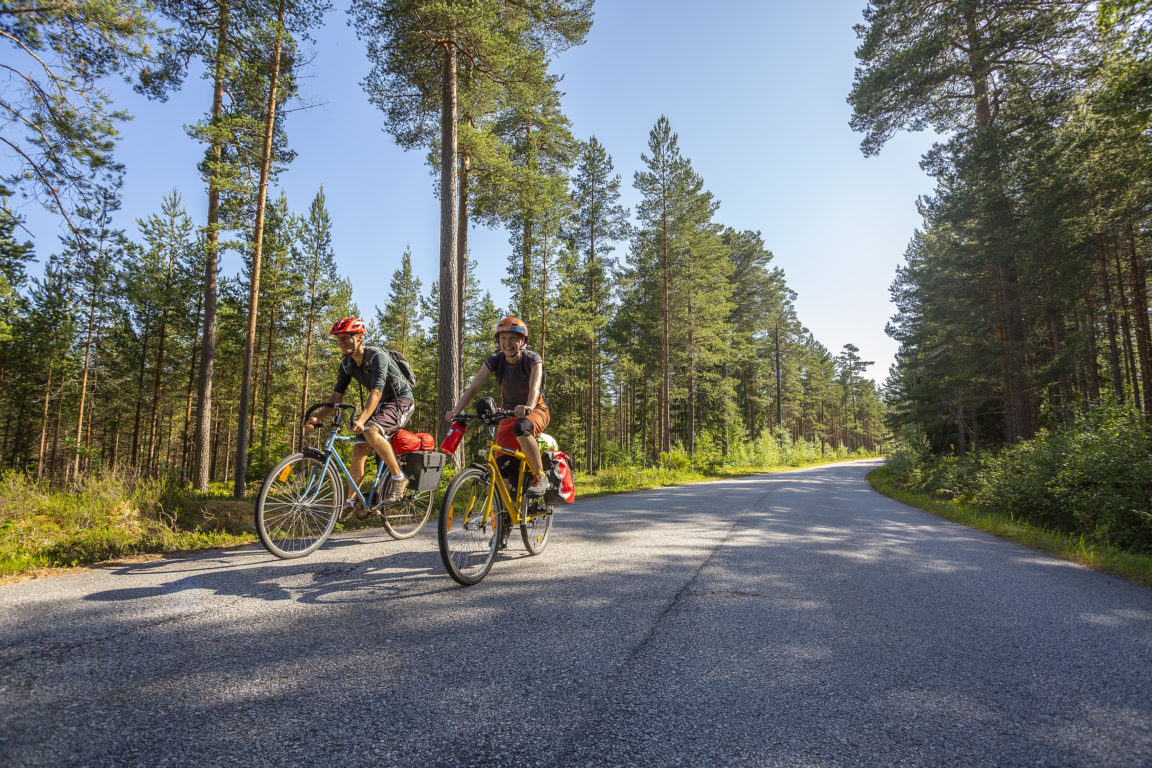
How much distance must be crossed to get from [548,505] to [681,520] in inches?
121

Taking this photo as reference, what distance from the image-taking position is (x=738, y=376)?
43344 millimetres

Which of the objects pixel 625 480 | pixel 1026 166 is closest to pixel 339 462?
pixel 625 480

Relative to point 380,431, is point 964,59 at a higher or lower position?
higher

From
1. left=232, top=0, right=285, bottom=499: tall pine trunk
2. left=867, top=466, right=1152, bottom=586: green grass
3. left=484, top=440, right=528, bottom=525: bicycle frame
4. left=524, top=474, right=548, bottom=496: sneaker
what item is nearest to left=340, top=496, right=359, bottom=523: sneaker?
left=484, top=440, right=528, bottom=525: bicycle frame

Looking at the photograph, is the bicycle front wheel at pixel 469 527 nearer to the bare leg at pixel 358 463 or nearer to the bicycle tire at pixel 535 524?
the bicycle tire at pixel 535 524

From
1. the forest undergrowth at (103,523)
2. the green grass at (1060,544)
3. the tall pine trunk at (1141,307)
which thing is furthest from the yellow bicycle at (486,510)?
the tall pine trunk at (1141,307)

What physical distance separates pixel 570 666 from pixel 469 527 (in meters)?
1.74

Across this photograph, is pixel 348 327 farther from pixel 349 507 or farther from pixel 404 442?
pixel 349 507

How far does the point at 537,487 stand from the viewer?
409 cm

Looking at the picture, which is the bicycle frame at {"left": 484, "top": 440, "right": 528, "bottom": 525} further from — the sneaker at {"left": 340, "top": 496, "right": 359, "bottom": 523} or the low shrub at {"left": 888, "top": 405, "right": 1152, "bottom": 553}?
the low shrub at {"left": 888, "top": 405, "right": 1152, "bottom": 553}

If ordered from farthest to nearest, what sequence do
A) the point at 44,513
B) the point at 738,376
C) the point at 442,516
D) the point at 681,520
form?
the point at 738,376, the point at 681,520, the point at 44,513, the point at 442,516

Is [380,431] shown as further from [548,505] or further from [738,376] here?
[738,376]

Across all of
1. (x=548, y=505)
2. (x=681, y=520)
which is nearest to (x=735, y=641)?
(x=548, y=505)

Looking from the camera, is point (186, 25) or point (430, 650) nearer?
point (430, 650)
